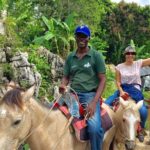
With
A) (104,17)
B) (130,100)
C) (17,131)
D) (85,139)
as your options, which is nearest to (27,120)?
(17,131)

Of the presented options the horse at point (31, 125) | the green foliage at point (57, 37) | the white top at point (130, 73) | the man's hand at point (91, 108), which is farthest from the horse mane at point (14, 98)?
the green foliage at point (57, 37)

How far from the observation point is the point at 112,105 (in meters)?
7.37

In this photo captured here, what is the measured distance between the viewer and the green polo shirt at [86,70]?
19.0 ft

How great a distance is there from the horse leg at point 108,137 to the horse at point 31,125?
56 cm

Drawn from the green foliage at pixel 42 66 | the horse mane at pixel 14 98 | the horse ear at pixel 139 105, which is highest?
the horse mane at pixel 14 98

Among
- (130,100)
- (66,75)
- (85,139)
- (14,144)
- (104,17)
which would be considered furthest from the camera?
(104,17)

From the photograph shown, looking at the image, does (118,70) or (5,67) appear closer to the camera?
(118,70)

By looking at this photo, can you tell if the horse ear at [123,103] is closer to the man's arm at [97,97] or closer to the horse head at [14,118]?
the man's arm at [97,97]

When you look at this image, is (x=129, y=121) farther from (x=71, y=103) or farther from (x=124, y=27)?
(x=124, y=27)

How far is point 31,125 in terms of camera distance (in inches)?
198

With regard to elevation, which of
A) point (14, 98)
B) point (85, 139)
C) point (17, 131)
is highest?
point (14, 98)

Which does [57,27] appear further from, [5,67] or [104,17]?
[104,17]

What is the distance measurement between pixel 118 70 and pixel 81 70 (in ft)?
6.20

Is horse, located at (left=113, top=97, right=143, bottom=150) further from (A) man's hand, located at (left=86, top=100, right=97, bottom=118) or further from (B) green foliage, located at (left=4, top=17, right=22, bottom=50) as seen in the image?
(B) green foliage, located at (left=4, top=17, right=22, bottom=50)
